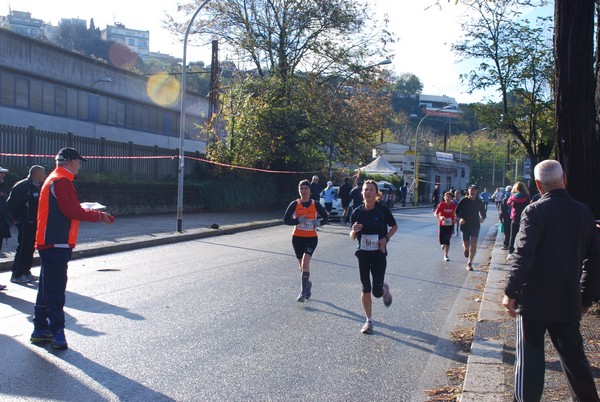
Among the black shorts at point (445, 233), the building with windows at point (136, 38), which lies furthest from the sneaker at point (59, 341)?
the building with windows at point (136, 38)

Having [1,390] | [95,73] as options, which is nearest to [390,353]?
[1,390]

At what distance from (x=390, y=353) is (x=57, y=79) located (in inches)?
1121

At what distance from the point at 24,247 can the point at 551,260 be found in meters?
7.75

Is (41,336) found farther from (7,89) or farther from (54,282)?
(7,89)

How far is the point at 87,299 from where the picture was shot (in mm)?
8430

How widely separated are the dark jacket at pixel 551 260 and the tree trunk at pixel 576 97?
3200 mm

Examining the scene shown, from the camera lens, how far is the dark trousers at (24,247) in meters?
9.32

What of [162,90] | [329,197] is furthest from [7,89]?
[329,197]

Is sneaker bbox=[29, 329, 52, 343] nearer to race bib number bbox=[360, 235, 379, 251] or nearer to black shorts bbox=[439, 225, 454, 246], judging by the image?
race bib number bbox=[360, 235, 379, 251]

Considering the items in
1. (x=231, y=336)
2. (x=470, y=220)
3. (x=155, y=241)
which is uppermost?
(x=470, y=220)

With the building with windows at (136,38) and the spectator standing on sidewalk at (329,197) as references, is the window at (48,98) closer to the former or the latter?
the spectator standing on sidewalk at (329,197)

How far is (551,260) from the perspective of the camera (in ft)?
13.6

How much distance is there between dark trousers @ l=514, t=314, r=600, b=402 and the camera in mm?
4109

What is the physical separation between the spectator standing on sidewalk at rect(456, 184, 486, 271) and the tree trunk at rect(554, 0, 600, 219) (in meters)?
6.02
